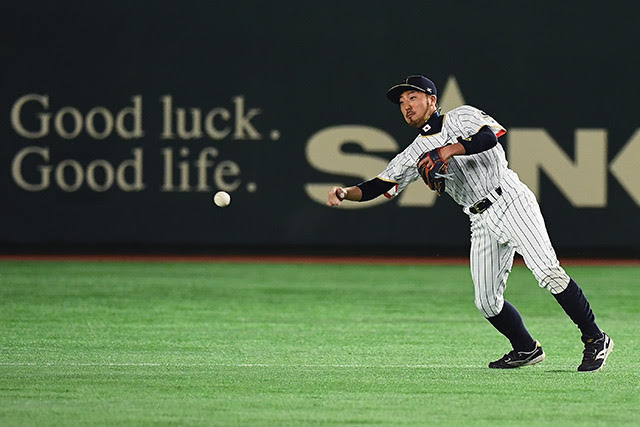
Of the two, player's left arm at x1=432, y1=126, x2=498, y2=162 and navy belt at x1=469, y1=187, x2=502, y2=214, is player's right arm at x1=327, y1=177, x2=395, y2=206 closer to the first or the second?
Result: navy belt at x1=469, y1=187, x2=502, y2=214

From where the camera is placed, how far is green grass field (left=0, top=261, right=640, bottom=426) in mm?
6359

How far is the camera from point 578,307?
7.61 meters

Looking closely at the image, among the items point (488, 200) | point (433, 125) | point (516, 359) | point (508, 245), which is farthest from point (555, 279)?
point (433, 125)

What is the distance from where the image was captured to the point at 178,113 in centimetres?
1747

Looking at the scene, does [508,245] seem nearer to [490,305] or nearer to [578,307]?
[490,305]

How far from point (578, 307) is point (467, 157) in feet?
3.61

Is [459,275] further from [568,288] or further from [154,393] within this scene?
[154,393]

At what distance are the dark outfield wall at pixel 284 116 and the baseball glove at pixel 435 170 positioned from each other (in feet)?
30.7

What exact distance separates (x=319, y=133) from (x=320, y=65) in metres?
0.91

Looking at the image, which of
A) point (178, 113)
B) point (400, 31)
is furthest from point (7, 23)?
point (400, 31)

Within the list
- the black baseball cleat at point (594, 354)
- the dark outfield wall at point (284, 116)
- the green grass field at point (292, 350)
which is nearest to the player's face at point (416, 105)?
the green grass field at point (292, 350)

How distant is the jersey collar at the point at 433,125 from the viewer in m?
7.99

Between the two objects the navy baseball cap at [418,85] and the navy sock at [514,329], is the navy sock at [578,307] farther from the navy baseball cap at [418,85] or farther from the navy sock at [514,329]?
the navy baseball cap at [418,85]

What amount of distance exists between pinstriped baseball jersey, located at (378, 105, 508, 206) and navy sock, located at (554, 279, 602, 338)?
0.75 m
